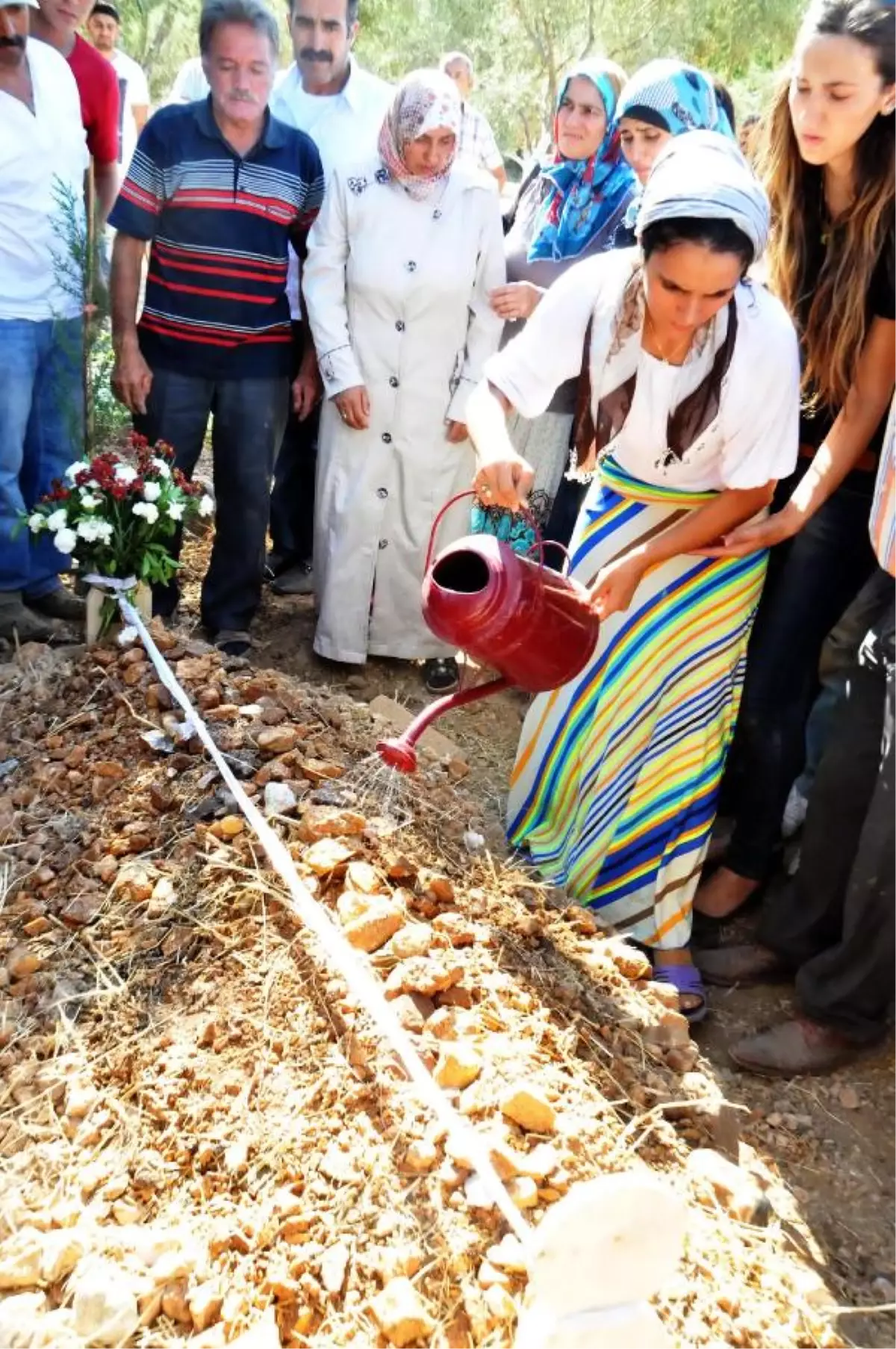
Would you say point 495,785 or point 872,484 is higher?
point 872,484

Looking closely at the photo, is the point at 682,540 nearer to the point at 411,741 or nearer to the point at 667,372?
the point at 667,372

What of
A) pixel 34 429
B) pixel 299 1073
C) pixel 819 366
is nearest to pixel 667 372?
pixel 819 366

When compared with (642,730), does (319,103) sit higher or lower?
higher

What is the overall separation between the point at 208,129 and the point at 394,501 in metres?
1.24

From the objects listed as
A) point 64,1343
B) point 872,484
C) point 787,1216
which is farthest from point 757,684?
point 64,1343

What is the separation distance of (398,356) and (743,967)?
2122mm

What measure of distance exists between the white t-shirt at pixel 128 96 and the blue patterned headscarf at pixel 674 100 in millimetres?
3671

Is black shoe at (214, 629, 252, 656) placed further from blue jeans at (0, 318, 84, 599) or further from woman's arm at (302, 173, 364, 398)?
woman's arm at (302, 173, 364, 398)

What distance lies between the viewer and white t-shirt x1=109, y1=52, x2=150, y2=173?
617cm

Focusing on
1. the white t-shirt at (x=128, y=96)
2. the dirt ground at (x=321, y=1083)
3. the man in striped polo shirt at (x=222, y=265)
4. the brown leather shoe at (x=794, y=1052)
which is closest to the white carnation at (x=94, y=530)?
the dirt ground at (x=321, y=1083)

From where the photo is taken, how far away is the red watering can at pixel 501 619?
6.20ft

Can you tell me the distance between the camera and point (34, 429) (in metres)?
3.75

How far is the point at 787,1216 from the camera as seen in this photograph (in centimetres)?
219

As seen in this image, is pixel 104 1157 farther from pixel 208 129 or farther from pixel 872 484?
pixel 208 129
